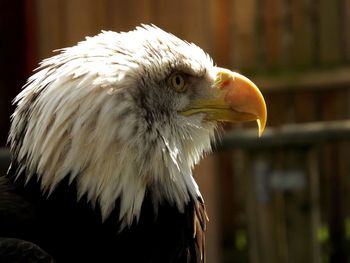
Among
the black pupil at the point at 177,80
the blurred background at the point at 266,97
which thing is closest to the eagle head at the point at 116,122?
the black pupil at the point at 177,80

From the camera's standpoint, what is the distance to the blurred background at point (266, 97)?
5.71m

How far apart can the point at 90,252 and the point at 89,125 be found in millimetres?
463

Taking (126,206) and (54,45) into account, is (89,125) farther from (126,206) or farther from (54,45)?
(54,45)

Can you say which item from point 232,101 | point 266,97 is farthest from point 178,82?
point 266,97

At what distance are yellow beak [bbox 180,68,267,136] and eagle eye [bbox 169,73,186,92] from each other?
109 millimetres

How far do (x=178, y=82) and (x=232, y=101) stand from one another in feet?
0.87

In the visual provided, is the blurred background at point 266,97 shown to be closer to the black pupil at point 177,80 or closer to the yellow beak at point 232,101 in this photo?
the yellow beak at point 232,101

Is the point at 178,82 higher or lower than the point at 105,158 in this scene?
higher

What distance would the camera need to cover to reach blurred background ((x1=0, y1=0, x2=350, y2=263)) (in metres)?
5.71

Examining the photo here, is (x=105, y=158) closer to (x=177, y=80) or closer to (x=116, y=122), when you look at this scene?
(x=116, y=122)

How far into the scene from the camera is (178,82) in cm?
375

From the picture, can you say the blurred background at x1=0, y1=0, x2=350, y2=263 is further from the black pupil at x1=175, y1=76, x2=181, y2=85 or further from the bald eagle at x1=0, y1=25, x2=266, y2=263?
the bald eagle at x1=0, y1=25, x2=266, y2=263

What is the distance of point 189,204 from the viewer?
368cm

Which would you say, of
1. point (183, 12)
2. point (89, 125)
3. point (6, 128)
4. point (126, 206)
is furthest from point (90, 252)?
point (6, 128)
